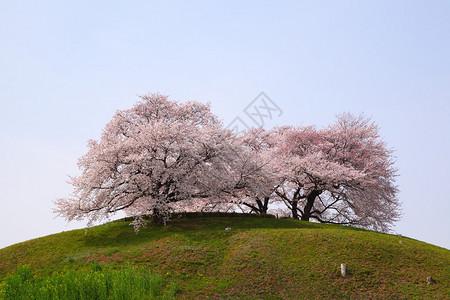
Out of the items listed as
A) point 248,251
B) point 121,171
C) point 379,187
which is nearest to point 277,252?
point 248,251

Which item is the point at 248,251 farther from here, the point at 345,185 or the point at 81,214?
the point at 345,185

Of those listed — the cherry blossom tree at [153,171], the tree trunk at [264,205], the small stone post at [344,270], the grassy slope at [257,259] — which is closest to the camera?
the grassy slope at [257,259]

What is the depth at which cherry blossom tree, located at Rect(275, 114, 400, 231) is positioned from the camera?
122 ft

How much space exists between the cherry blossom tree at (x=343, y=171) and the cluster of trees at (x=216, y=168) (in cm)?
12

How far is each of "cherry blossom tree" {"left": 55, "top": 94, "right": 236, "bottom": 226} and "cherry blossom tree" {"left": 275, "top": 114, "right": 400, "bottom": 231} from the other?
1064cm

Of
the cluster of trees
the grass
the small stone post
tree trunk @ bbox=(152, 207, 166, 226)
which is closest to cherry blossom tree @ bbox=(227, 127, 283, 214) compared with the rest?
the cluster of trees

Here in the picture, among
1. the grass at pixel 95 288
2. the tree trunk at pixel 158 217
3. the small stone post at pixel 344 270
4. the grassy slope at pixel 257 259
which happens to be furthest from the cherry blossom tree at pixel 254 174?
the grass at pixel 95 288

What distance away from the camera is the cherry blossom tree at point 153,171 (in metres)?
28.2

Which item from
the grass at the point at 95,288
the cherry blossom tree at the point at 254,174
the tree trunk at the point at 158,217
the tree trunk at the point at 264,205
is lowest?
the grass at the point at 95,288

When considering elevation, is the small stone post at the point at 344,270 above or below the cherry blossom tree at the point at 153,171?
below

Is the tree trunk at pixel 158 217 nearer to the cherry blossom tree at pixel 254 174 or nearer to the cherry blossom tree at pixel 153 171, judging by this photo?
the cherry blossom tree at pixel 153 171

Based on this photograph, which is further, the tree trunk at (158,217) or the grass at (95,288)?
the tree trunk at (158,217)

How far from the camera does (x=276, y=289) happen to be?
19.9 metres

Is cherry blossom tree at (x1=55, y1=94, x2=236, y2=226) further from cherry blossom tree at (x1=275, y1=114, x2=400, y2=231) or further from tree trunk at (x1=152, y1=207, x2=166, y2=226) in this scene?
cherry blossom tree at (x1=275, y1=114, x2=400, y2=231)
